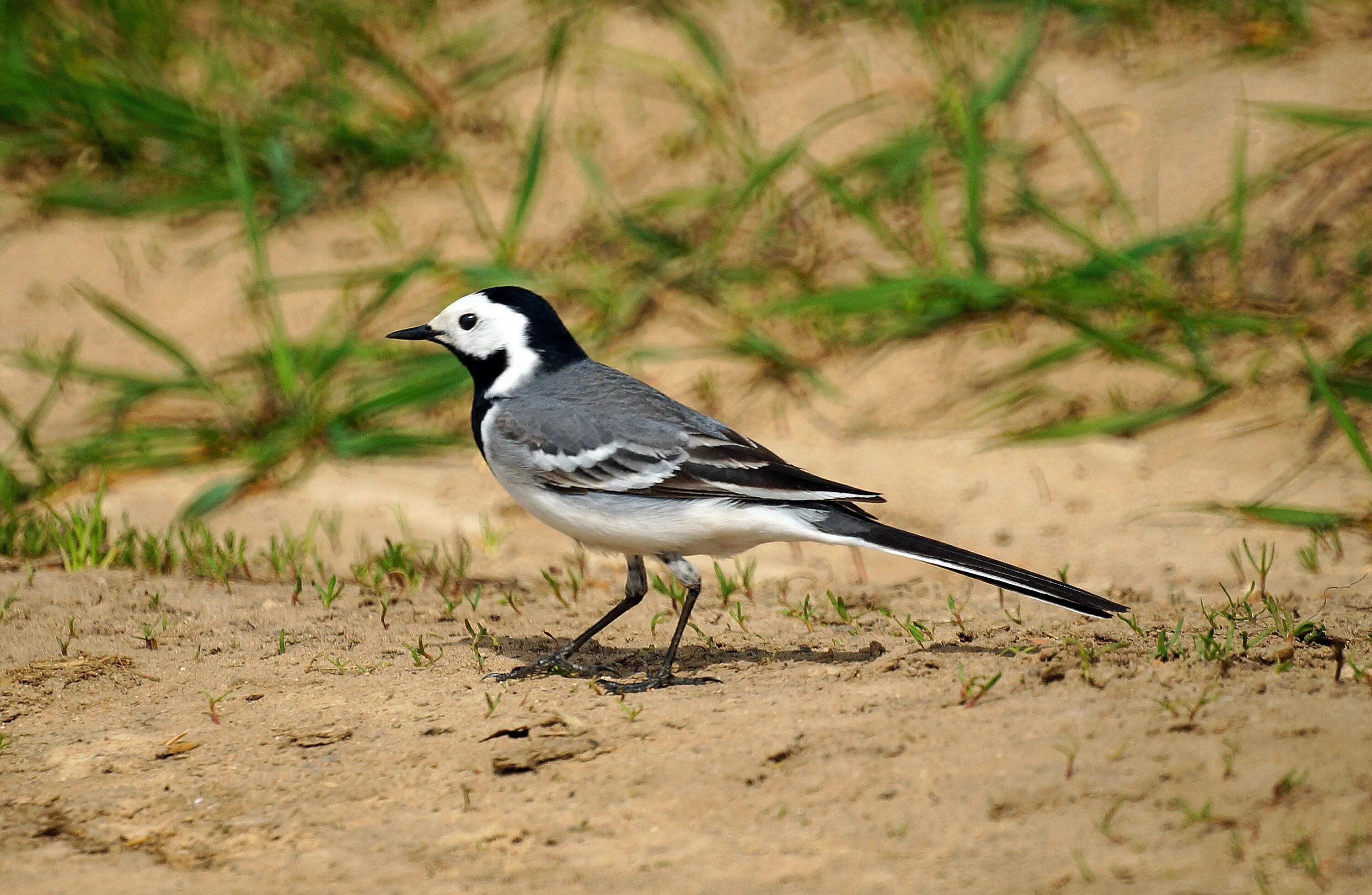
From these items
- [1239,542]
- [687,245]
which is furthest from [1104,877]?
[687,245]

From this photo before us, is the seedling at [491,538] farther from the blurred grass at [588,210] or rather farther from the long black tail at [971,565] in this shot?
the long black tail at [971,565]

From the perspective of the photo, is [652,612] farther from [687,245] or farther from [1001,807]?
[687,245]

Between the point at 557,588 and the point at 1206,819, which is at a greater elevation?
the point at 557,588

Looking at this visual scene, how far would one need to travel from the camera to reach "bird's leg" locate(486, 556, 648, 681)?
14.5 feet

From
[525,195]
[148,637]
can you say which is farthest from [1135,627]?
[525,195]

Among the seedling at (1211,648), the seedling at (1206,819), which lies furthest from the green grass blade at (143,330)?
the seedling at (1206,819)

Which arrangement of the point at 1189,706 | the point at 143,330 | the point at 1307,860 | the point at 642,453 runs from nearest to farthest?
the point at 1307,860, the point at 1189,706, the point at 642,453, the point at 143,330

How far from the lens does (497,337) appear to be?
5.18m

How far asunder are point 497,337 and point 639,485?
0.93 meters

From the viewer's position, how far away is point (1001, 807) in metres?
3.20

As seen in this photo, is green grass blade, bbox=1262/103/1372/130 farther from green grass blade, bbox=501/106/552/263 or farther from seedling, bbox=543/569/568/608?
seedling, bbox=543/569/568/608

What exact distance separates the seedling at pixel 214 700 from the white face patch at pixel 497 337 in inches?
56.4

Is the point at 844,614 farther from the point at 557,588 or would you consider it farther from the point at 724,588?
the point at 557,588

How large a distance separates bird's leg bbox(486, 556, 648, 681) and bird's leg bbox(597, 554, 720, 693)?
6cm
